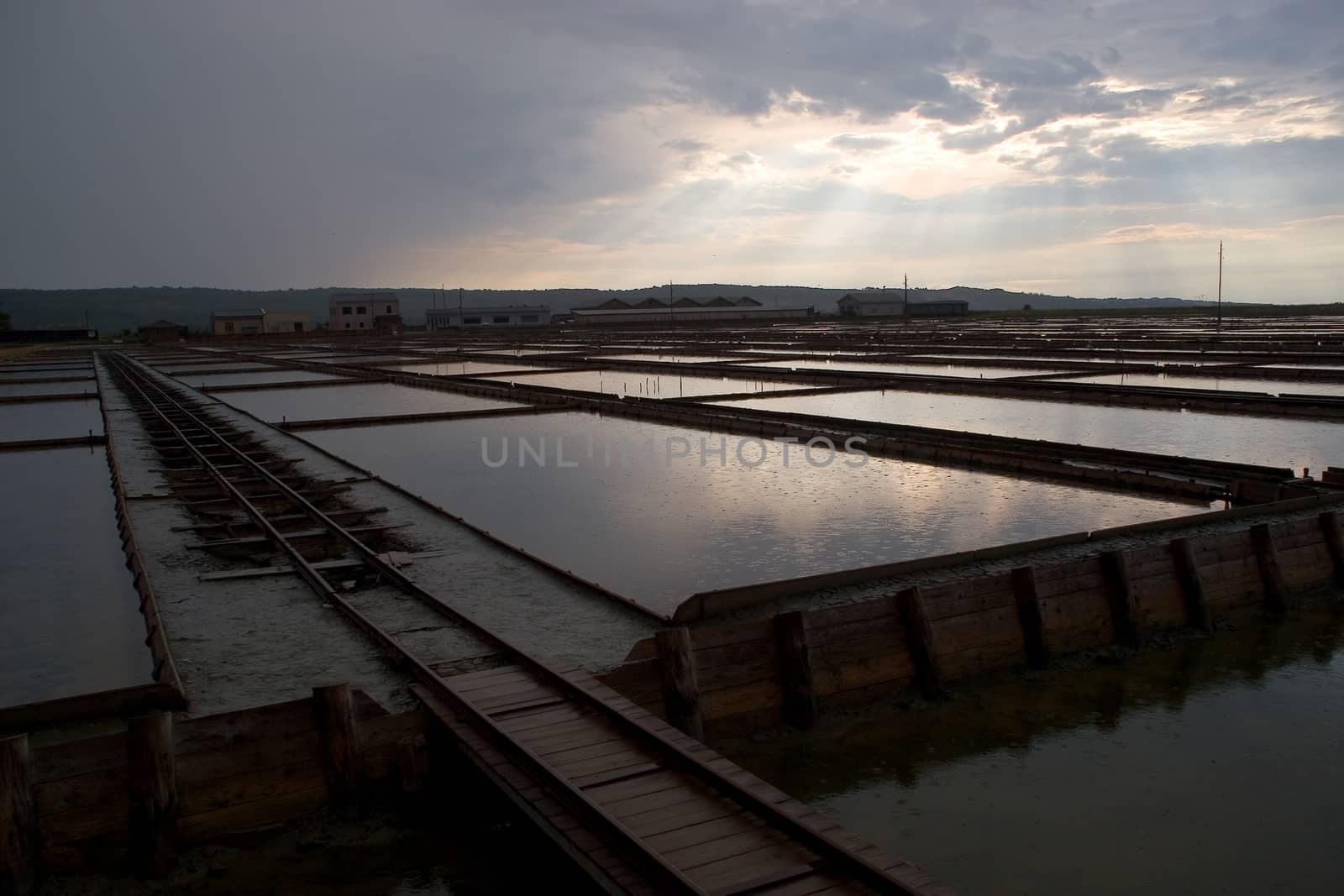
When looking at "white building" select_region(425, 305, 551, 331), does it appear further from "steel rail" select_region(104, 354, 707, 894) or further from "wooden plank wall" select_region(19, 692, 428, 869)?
"wooden plank wall" select_region(19, 692, 428, 869)

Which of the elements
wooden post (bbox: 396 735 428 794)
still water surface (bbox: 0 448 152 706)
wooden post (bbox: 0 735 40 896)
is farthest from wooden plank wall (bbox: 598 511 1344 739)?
still water surface (bbox: 0 448 152 706)

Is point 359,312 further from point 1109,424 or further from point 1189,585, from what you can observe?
point 1189,585

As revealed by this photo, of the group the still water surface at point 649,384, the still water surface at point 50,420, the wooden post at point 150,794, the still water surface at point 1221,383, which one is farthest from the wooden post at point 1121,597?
the still water surface at point 50,420

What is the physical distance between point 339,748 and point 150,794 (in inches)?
30.9

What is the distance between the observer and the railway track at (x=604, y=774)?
140 inches

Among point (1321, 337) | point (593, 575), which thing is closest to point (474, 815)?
point (593, 575)

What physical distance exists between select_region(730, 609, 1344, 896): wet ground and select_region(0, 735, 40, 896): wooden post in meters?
3.20

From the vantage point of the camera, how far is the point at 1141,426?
16312 mm

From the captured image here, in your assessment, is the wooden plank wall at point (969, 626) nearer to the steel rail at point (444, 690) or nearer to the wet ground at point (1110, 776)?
the wet ground at point (1110, 776)

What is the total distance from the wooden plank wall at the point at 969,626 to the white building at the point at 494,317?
3554 inches

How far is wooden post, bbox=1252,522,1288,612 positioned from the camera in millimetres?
7539

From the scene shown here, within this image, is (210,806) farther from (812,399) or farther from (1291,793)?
(812,399)

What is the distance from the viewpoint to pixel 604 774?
4.32 metres

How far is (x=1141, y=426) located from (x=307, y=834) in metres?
14.9
